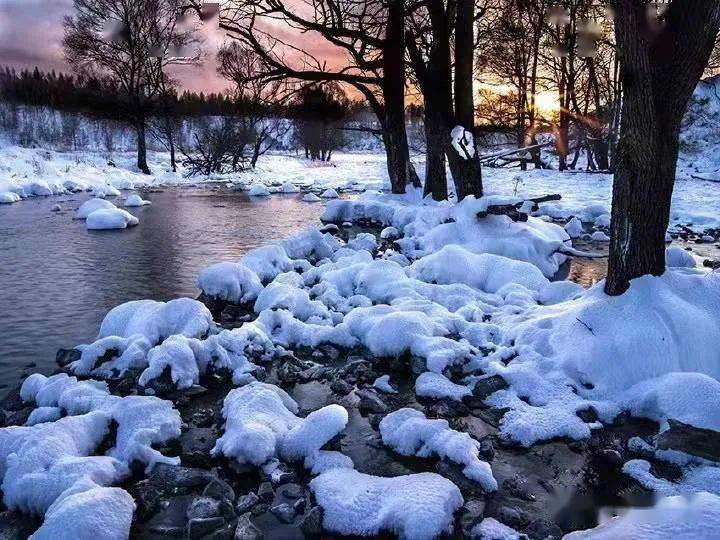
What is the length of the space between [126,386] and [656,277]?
13.6 feet

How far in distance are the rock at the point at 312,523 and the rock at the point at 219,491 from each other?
0.40 meters

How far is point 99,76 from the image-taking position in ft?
83.4

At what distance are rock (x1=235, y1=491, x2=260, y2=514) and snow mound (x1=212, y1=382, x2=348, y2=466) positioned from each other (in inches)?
10.7

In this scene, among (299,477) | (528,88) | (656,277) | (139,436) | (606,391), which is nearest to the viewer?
(299,477)

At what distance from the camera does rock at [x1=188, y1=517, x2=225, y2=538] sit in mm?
2402

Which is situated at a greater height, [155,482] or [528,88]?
[528,88]

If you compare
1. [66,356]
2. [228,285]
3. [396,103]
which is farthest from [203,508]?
[396,103]

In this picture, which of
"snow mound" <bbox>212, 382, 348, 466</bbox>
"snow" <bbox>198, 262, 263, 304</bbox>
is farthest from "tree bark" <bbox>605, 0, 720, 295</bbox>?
"snow" <bbox>198, 262, 263, 304</bbox>

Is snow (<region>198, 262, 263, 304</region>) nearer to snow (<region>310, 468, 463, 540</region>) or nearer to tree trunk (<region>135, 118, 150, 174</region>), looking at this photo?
snow (<region>310, 468, 463, 540</region>)

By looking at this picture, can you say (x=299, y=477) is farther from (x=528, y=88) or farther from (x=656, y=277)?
(x=528, y=88)

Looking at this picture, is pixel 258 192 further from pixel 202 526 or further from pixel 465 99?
pixel 202 526

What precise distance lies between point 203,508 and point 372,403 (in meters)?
1.38

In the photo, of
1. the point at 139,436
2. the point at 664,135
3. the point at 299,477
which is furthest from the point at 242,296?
the point at 664,135

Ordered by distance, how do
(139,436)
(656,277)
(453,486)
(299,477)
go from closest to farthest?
(453,486)
(299,477)
(139,436)
(656,277)
